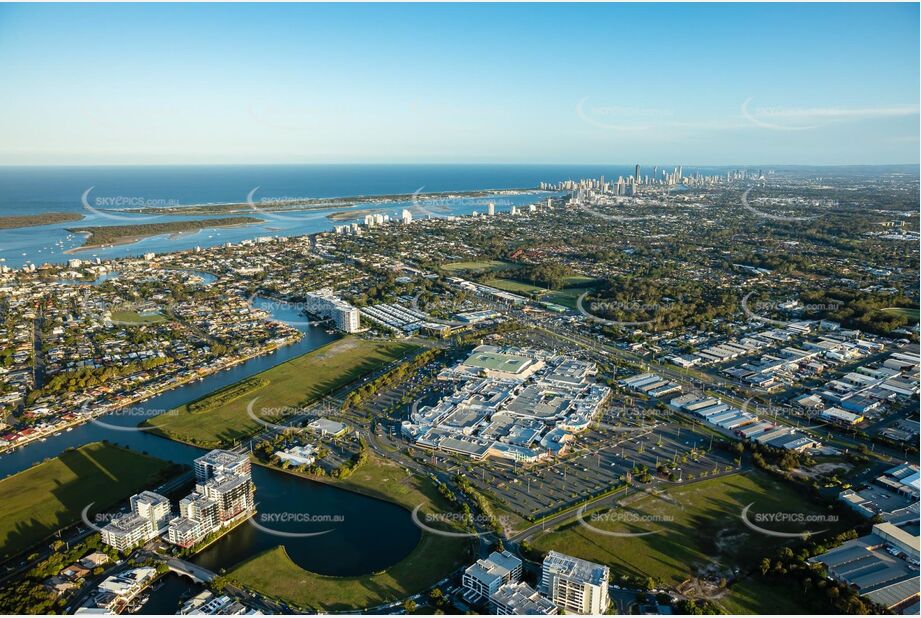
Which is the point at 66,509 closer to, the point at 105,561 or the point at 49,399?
the point at 105,561

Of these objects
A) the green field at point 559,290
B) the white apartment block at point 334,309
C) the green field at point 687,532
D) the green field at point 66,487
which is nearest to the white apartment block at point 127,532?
the green field at point 66,487

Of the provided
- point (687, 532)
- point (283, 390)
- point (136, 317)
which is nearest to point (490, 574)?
point (687, 532)

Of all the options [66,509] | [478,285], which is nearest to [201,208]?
[478,285]

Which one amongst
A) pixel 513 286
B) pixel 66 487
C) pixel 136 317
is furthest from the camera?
pixel 513 286

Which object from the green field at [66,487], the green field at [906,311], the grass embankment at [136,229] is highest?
the grass embankment at [136,229]

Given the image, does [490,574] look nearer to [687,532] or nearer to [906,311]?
[687,532]

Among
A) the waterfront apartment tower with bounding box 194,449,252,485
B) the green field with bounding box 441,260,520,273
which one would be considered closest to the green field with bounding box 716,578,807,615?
the waterfront apartment tower with bounding box 194,449,252,485

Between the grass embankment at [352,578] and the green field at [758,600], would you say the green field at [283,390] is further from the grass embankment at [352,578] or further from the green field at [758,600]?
the green field at [758,600]
